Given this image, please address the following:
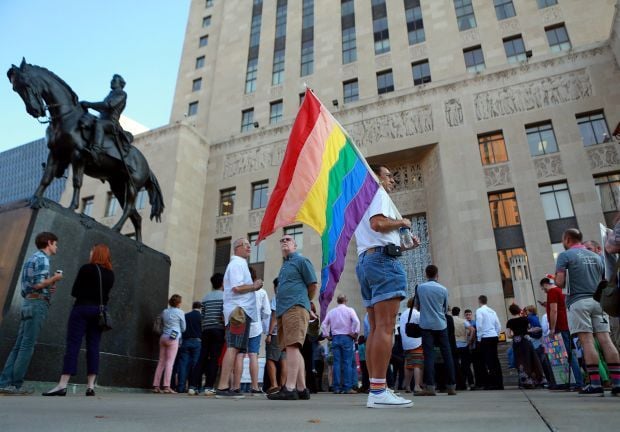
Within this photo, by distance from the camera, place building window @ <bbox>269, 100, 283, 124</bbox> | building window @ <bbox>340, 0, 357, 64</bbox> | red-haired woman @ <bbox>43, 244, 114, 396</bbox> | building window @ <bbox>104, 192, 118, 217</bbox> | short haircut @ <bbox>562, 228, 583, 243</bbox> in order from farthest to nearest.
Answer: building window @ <bbox>269, 100, 283, 124</bbox>, building window @ <bbox>340, 0, 357, 64</bbox>, building window @ <bbox>104, 192, 118, 217</bbox>, short haircut @ <bbox>562, 228, 583, 243</bbox>, red-haired woman @ <bbox>43, 244, 114, 396</bbox>

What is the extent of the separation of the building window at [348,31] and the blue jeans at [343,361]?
22232 mm

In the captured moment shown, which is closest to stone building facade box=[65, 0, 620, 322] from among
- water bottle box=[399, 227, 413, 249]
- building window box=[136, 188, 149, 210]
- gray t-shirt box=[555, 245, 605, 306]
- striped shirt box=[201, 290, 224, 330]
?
building window box=[136, 188, 149, 210]

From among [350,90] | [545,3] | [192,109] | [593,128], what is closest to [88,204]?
[192,109]

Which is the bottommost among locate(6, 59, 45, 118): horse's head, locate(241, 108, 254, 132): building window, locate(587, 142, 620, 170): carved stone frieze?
locate(6, 59, 45, 118): horse's head

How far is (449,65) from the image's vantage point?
24.1 m

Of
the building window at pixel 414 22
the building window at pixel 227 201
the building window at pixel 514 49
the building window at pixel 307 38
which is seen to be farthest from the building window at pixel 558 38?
the building window at pixel 227 201

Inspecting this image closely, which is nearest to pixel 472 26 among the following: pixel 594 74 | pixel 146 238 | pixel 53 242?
pixel 594 74

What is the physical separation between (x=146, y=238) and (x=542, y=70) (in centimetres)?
2138

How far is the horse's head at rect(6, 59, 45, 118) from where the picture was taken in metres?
7.39

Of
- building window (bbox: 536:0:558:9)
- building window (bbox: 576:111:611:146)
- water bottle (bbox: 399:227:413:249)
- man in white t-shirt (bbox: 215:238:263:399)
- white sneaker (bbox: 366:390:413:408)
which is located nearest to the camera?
white sneaker (bbox: 366:390:413:408)

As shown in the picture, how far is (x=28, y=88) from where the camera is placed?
A: 7.46 metres

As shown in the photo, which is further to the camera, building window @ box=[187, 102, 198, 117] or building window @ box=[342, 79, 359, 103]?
building window @ box=[187, 102, 198, 117]

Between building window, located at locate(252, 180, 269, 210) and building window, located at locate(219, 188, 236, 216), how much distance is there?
1326 mm

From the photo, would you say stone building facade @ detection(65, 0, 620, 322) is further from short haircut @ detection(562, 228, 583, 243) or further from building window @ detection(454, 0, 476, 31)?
short haircut @ detection(562, 228, 583, 243)
